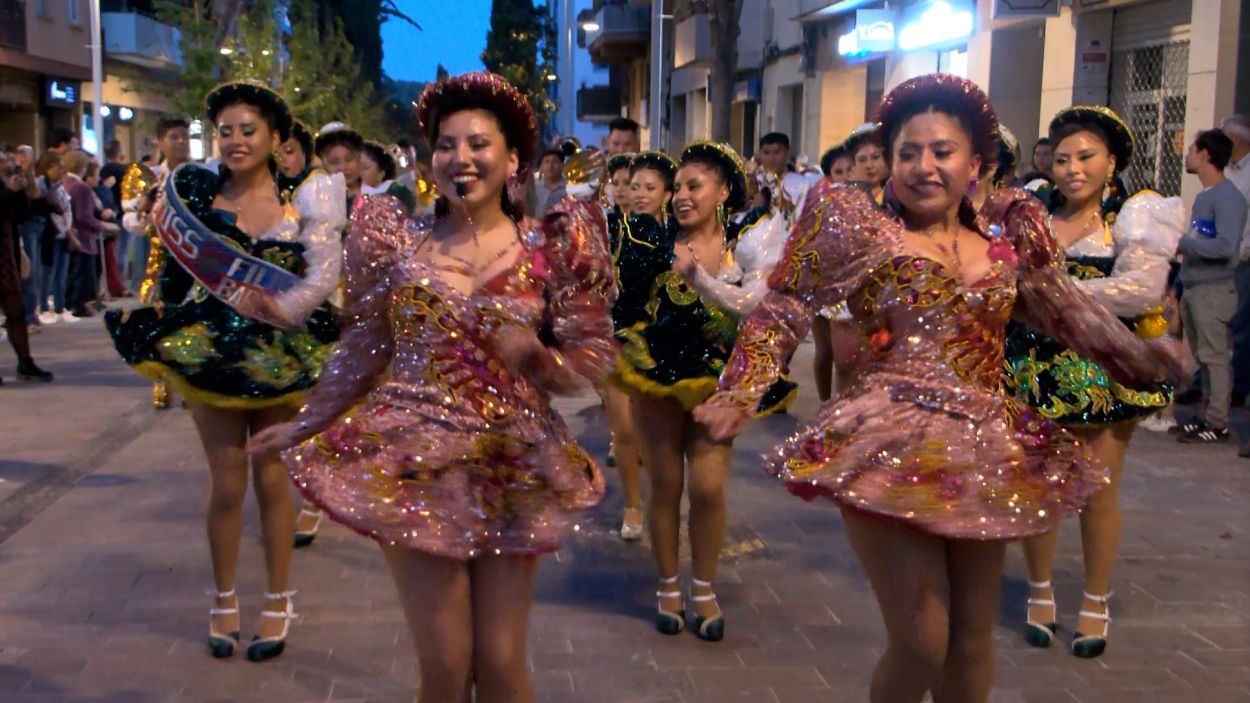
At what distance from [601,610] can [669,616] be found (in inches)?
14.5

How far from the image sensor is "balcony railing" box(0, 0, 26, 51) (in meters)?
30.4

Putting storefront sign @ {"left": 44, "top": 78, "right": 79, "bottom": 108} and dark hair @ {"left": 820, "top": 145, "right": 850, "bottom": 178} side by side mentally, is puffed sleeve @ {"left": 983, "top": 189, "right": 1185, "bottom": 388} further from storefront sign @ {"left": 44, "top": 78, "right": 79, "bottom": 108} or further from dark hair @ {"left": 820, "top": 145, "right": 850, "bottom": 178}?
storefront sign @ {"left": 44, "top": 78, "right": 79, "bottom": 108}

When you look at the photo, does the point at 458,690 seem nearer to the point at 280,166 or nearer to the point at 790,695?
the point at 790,695

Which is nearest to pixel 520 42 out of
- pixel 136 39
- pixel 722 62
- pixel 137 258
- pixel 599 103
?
pixel 599 103

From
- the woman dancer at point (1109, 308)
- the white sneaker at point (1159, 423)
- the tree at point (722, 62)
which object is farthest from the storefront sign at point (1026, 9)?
the woman dancer at point (1109, 308)

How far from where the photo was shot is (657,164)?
19.6 ft

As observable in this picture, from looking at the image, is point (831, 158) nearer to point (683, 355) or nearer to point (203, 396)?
point (683, 355)

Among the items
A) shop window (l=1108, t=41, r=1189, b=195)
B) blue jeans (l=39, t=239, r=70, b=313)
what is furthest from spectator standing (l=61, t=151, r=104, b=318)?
Result: shop window (l=1108, t=41, r=1189, b=195)

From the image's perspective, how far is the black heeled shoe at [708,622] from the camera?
5.27m

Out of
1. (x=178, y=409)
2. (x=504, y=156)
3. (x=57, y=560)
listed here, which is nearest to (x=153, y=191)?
(x=57, y=560)

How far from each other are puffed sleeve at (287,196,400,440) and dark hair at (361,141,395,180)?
6034mm

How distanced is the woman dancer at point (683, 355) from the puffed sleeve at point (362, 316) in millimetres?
1884

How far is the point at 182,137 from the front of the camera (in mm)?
6996

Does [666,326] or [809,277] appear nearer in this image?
[809,277]
